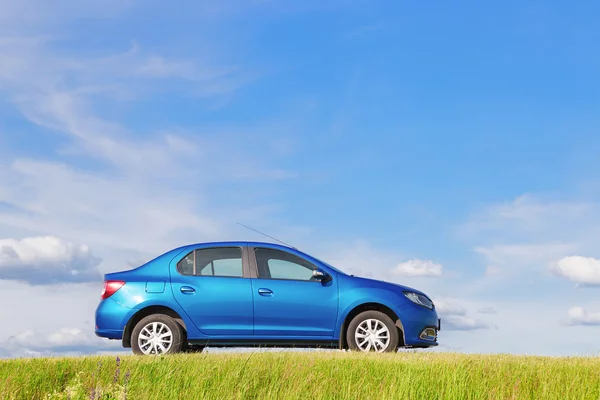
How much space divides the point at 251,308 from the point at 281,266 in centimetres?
90

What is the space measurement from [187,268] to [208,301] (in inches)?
27.3

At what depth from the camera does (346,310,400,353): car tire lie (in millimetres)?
13156

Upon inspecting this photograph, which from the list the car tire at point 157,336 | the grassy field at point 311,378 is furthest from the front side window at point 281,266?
the car tire at point 157,336

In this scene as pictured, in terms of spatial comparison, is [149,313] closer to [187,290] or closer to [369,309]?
[187,290]

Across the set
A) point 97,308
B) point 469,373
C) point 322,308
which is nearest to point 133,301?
point 97,308

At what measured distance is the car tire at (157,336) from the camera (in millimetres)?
13172

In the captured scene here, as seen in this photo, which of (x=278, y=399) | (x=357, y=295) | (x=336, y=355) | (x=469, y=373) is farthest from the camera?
(x=357, y=295)

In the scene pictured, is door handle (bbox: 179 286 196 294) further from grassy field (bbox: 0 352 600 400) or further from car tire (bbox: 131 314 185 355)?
grassy field (bbox: 0 352 600 400)

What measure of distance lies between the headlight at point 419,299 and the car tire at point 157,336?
3.96 metres

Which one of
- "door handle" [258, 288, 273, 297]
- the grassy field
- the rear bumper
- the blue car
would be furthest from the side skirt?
the rear bumper

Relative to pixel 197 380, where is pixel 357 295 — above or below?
above

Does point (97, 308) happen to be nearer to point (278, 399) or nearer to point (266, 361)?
point (266, 361)

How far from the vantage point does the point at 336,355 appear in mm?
12398

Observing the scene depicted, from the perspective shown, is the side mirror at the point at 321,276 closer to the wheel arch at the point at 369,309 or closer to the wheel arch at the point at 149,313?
the wheel arch at the point at 369,309
